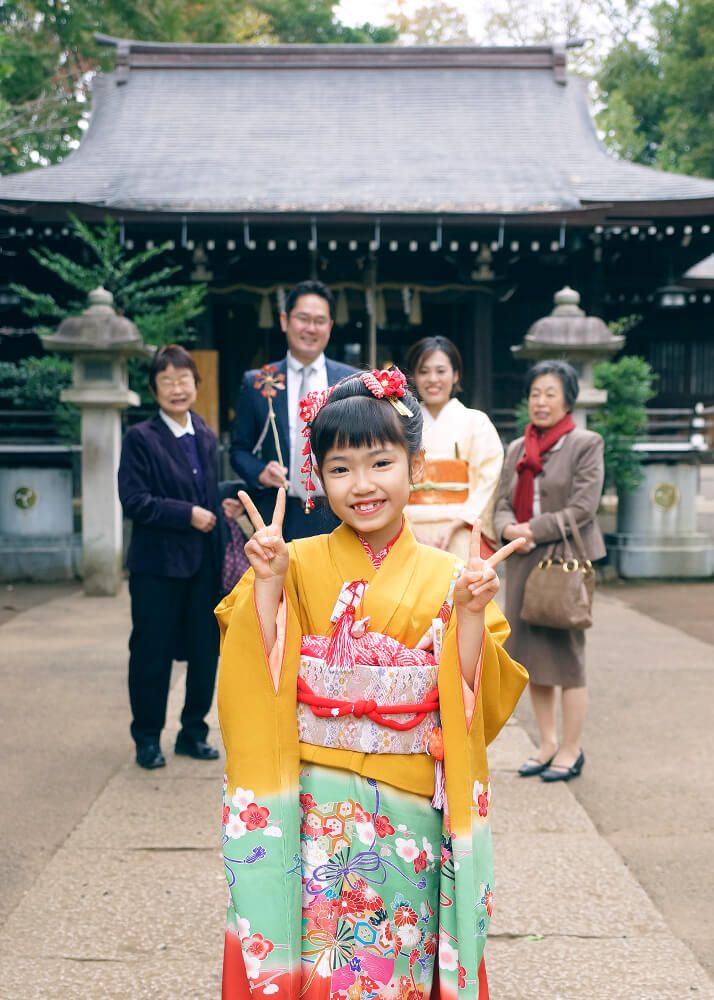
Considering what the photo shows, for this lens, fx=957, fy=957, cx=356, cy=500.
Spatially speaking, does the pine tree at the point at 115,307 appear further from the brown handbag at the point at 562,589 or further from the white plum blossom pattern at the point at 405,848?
the white plum blossom pattern at the point at 405,848

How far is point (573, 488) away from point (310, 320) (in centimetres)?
126

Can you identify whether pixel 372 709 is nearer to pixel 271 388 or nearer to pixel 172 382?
pixel 271 388

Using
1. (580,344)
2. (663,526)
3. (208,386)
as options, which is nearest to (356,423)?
(580,344)

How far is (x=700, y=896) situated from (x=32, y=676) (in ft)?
13.6

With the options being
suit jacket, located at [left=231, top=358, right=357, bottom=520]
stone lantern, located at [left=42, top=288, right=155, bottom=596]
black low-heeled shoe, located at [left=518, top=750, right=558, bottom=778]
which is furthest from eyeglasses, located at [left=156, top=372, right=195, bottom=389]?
stone lantern, located at [left=42, top=288, right=155, bottom=596]

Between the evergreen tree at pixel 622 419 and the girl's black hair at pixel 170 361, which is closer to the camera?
the girl's black hair at pixel 170 361

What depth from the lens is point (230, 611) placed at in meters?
2.00

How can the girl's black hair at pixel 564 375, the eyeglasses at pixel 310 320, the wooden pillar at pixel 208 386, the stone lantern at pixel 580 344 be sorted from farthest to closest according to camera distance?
the wooden pillar at pixel 208 386 → the stone lantern at pixel 580 344 → the girl's black hair at pixel 564 375 → the eyeglasses at pixel 310 320

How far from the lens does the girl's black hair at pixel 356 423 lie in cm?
190

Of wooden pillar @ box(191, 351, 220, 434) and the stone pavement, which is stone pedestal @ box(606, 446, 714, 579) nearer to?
wooden pillar @ box(191, 351, 220, 434)

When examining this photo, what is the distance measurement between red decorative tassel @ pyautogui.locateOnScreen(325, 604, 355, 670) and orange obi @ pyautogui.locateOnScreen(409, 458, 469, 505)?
2139mm

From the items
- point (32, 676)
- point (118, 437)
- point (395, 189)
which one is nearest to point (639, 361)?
point (395, 189)

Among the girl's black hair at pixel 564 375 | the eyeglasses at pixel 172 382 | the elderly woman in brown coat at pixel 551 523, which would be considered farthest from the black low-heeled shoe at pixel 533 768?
the eyeglasses at pixel 172 382

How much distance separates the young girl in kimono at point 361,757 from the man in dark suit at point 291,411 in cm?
179
